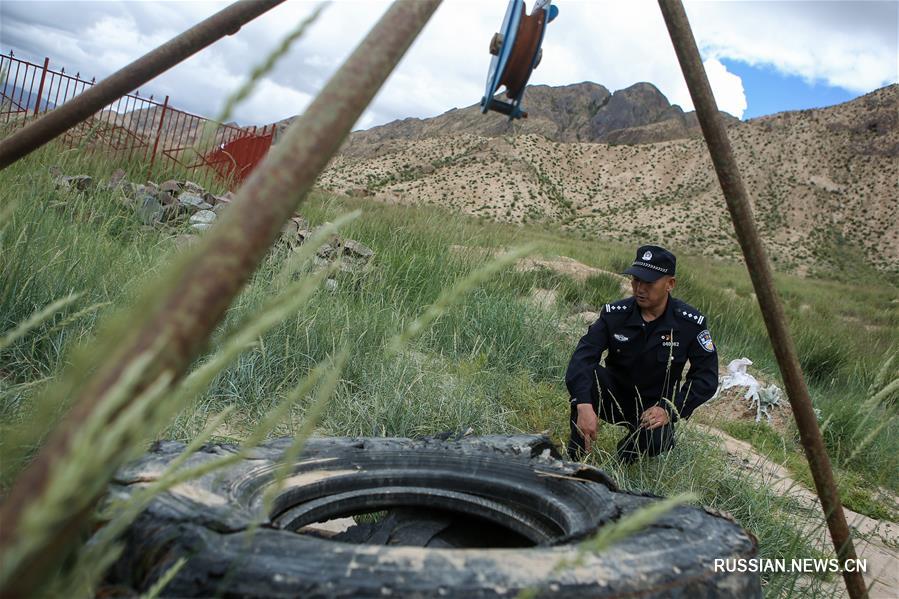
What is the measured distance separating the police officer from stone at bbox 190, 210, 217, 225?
13.4 ft

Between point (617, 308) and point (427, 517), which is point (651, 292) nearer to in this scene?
point (617, 308)

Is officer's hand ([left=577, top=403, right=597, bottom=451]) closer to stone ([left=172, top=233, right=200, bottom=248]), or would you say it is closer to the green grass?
the green grass

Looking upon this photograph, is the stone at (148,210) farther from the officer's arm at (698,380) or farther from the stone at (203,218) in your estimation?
the officer's arm at (698,380)

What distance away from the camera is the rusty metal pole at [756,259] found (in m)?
1.75

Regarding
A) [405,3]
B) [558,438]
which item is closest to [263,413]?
[558,438]

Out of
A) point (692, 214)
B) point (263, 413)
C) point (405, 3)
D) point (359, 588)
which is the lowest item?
point (263, 413)

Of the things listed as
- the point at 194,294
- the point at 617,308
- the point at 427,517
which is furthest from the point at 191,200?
the point at 194,294

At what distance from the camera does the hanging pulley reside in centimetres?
177

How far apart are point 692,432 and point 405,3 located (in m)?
3.63

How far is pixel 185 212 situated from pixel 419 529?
5654mm

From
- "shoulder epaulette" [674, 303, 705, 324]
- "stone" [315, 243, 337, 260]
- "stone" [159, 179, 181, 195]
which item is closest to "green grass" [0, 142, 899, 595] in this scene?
"stone" [315, 243, 337, 260]

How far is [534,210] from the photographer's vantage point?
171ft

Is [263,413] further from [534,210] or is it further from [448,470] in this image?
[534,210]

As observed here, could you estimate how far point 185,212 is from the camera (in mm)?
6812
